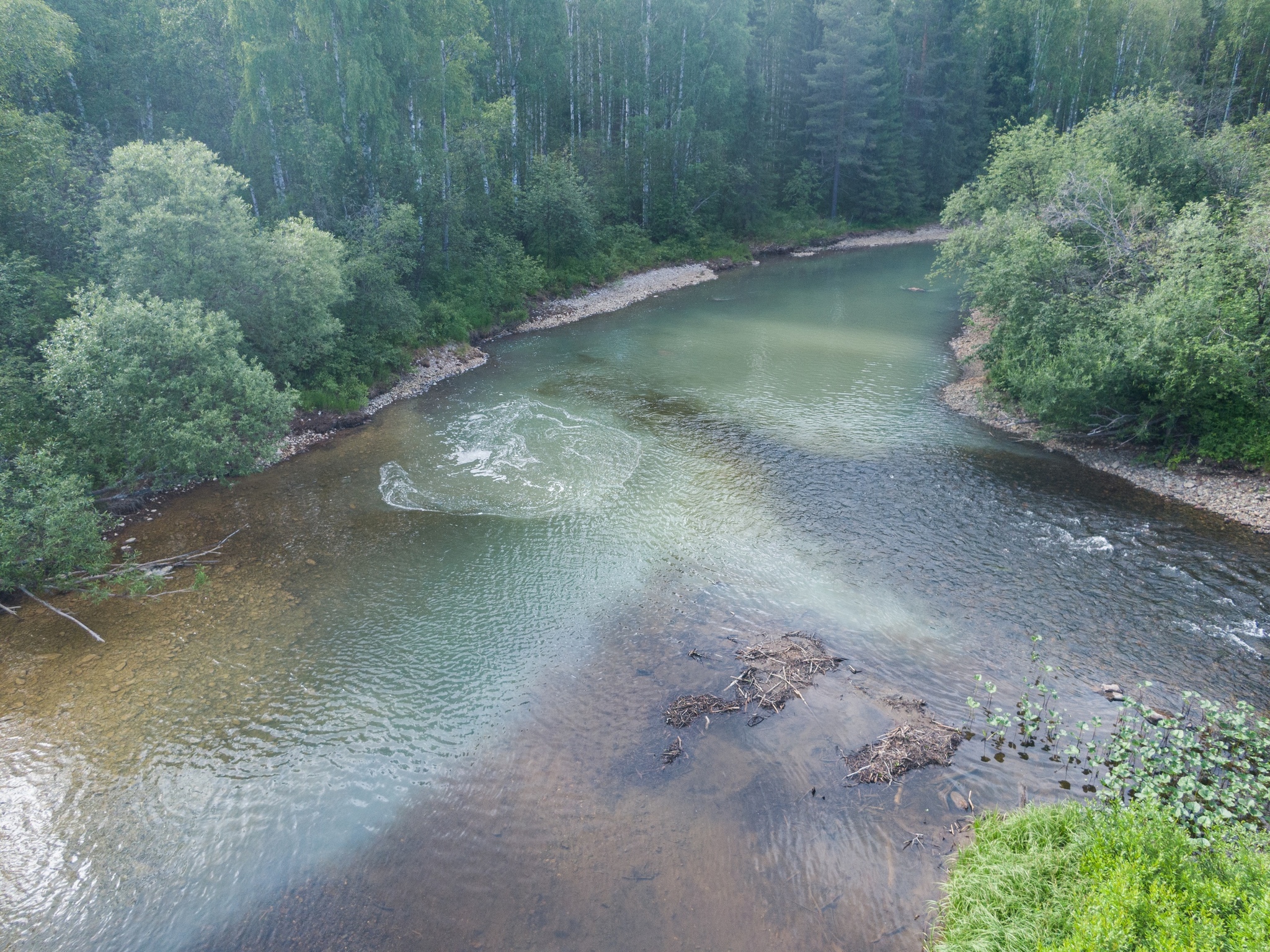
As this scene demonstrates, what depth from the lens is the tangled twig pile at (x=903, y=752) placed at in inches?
432

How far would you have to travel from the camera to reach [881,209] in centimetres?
6531

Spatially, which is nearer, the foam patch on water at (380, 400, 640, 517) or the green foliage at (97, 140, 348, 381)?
the foam patch on water at (380, 400, 640, 517)

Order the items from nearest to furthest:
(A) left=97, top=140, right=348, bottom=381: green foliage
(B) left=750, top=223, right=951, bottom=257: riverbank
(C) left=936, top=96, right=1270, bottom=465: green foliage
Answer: (C) left=936, top=96, right=1270, bottom=465: green foliage, (A) left=97, top=140, right=348, bottom=381: green foliage, (B) left=750, top=223, right=951, bottom=257: riverbank

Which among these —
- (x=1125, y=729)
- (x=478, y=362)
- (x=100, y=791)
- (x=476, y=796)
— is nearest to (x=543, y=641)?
(x=476, y=796)

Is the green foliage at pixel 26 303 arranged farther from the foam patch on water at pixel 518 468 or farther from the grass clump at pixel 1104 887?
the grass clump at pixel 1104 887

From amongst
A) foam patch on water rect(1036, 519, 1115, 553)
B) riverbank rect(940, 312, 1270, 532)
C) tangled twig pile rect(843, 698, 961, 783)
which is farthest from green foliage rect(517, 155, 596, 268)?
tangled twig pile rect(843, 698, 961, 783)

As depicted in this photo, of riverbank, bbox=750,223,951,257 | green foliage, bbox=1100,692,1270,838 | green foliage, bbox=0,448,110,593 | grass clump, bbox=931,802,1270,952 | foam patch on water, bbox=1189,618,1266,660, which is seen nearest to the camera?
grass clump, bbox=931,802,1270,952

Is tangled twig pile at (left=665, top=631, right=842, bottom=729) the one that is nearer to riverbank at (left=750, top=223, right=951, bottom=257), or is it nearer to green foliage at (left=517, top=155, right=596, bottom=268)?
green foliage at (left=517, top=155, right=596, bottom=268)

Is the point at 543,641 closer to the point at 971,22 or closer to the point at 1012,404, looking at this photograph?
the point at 1012,404

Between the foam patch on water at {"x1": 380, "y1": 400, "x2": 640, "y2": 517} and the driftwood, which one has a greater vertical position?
the foam patch on water at {"x1": 380, "y1": 400, "x2": 640, "y2": 517}

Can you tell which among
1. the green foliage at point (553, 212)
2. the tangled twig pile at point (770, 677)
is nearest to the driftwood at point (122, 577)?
the tangled twig pile at point (770, 677)

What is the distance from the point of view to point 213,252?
70.1ft

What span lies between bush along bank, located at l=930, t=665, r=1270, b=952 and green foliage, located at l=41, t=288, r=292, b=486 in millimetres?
18344

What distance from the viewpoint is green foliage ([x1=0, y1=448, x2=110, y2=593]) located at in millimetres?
14695
